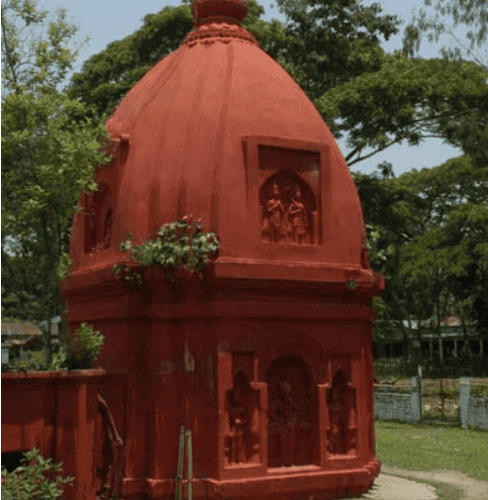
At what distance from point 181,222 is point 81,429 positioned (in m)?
3.03

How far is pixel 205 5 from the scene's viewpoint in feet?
40.0

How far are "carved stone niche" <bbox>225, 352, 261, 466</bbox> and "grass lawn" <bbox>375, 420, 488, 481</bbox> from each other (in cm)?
479

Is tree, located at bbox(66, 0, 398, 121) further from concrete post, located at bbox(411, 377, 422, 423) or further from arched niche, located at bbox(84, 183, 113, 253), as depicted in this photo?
arched niche, located at bbox(84, 183, 113, 253)

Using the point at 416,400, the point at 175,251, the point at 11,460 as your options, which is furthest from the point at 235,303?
the point at 416,400

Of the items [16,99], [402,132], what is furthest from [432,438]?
[16,99]

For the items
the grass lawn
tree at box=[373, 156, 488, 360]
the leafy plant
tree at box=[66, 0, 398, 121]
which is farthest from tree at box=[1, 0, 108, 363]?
tree at box=[373, 156, 488, 360]

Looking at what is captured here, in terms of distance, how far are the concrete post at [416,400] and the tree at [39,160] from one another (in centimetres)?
1314

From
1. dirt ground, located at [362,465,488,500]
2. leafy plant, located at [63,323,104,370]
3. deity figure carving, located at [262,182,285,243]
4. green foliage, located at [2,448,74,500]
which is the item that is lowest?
dirt ground, located at [362,465,488,500]

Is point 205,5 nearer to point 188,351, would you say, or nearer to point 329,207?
point 329,207

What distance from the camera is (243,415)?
10117 mm

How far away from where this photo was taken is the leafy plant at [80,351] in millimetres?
8852

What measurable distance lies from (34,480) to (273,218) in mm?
4546

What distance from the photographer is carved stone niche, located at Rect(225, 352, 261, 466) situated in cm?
996

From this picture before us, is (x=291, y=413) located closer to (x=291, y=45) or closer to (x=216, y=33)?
(x=216, y=33)
